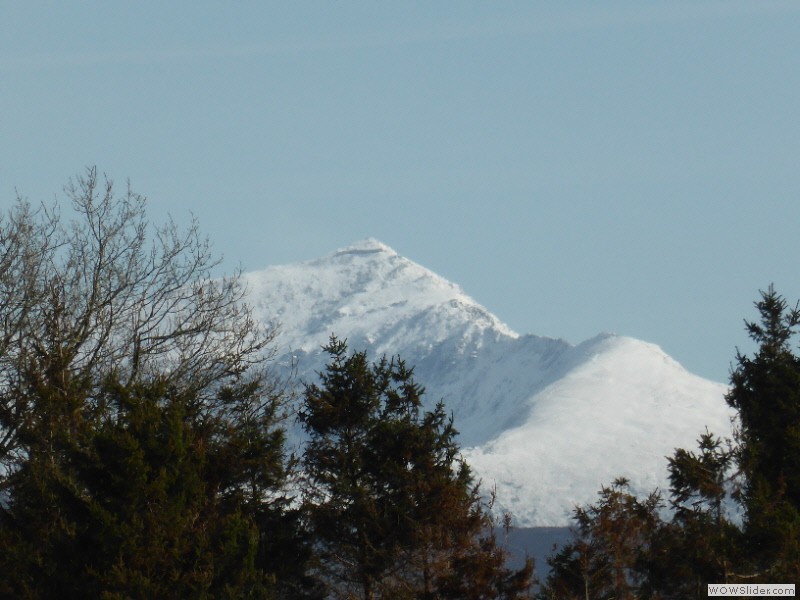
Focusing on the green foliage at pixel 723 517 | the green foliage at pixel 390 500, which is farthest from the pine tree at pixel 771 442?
the green foliage at pixel 390 500

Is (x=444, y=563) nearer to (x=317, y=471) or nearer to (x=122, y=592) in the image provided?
(x=317, y=471)

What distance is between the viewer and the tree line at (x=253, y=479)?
21.1 m

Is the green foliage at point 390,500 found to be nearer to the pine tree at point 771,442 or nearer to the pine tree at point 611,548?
the pine tree at point 611,548

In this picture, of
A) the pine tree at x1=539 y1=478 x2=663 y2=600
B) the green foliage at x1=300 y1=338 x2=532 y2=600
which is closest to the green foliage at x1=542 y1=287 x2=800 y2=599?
the pine tree at x1=539 y1=478 x2=663 y2=600

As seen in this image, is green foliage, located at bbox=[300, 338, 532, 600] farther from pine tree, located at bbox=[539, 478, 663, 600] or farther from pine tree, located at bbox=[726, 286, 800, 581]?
pine tree, located at bbox=[726, 286, 800, 581]

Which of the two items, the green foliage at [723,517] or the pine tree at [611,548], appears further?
the pine tree at [611,548]

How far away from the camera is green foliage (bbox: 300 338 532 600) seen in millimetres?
25406

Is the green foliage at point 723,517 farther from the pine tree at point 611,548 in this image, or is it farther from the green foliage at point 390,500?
the green foliage at point 390,500

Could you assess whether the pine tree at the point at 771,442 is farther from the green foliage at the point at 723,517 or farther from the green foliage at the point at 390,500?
the green foliage at the point at 390,500

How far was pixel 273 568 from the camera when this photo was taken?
86.2ft

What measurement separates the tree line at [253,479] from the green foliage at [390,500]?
0.05 metres

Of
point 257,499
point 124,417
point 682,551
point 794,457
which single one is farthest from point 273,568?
point 794,457

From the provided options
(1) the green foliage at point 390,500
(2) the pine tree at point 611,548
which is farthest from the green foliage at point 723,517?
(1) the green foliage at point 390,500

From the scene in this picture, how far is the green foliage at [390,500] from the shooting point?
25.4 meters
